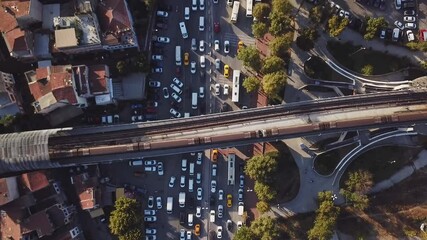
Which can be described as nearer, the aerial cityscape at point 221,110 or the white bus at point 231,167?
the aerial cityscape at point 221,110

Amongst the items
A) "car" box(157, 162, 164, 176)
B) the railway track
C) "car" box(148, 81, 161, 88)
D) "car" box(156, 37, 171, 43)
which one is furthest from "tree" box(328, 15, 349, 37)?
"car" box(157, 162, 164, 176)

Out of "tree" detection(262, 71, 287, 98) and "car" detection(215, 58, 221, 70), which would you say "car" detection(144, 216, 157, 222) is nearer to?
"car" detection(215, 58, 221, 70)

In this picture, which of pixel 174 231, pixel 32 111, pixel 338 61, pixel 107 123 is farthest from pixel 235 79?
pixel 32 111

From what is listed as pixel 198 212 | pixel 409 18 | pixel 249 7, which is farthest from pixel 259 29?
pixel 198 212

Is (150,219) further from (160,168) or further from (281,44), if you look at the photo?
(281,44)

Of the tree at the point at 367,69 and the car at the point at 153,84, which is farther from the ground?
the tree at the point at 367,69

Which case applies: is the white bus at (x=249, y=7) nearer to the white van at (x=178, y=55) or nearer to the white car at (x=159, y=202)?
the white van at (x=178, y=55)

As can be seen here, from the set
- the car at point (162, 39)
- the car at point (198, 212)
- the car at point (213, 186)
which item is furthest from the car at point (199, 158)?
the car at point (162, 39)
